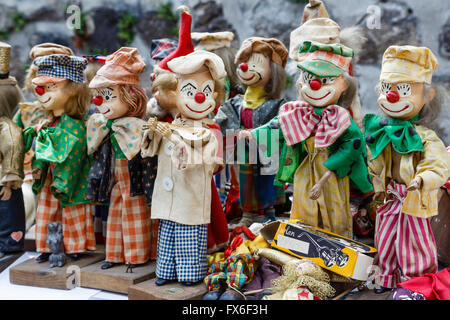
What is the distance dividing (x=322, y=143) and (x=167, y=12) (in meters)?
2.61

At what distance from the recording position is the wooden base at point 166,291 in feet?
8.53

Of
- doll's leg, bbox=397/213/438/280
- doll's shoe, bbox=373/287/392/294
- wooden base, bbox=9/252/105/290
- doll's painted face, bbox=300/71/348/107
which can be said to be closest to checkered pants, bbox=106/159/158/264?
wooden base, bbox=9/252/105/290

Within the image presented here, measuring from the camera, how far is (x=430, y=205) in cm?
255

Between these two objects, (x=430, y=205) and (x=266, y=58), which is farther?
(x=266, y=58)

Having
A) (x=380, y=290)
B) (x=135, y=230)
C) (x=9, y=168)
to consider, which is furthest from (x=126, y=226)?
(x=380, y=290)

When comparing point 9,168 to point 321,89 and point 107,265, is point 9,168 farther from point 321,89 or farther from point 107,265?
point 321,89

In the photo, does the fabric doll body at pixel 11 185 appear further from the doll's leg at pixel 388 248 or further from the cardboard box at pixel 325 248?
the doll's leg at pixel 388 248

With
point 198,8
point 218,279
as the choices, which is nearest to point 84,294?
point 218,279

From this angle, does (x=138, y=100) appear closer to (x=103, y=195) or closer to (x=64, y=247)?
(x=103, y=195)

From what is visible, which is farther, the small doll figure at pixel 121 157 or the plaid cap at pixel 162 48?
the plaid cap at pixel 162 48

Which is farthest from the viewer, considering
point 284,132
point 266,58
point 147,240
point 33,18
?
point 33,18

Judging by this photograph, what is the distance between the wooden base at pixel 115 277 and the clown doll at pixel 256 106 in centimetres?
81

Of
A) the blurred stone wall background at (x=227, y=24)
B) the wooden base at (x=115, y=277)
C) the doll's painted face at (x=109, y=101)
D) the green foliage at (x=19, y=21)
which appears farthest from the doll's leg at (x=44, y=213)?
the green foliage at (x=19, y=21)

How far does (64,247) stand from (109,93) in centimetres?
102
